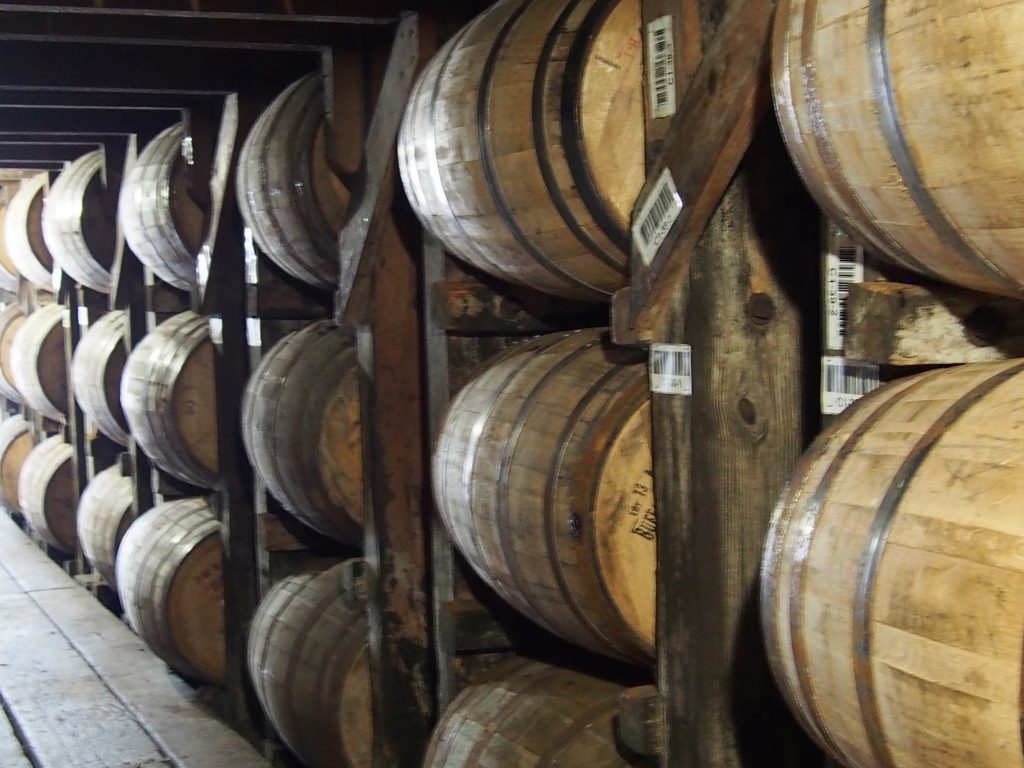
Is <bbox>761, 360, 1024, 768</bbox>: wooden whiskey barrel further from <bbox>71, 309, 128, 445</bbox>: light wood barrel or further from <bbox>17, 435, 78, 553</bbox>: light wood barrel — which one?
<bbox>17, 435, 78, 553</bbox>: light wood barrel

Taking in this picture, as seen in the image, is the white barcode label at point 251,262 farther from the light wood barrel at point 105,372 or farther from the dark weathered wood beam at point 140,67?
the light wood barrel at point 105,372

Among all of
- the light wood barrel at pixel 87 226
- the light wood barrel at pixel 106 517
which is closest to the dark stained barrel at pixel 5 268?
the light wood barrel at pixel 87 226

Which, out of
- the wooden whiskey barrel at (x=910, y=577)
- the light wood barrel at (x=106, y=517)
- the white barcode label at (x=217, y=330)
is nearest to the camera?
the wooden whiskey barrel at (x=910, y=577)

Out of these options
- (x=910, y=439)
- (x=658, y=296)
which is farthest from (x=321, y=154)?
(x=910, y=439)

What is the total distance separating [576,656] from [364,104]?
2049mm

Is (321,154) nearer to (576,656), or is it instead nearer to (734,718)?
(576,656)

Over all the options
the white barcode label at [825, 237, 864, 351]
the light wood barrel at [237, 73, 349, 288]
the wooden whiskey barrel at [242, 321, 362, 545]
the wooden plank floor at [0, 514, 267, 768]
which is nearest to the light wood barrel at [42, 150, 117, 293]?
the wooden plank floor at [0, 514, 267, 768]

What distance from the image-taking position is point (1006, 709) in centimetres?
129

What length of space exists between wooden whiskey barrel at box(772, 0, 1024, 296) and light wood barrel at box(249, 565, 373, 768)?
9.22ft

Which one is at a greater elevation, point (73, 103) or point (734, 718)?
point (73, 103)

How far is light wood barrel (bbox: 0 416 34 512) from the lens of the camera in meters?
10.8

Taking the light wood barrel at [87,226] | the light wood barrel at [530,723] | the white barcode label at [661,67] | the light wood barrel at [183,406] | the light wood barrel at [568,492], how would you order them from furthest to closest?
1. the light wood barrel at [87,226]
2. the light wood barrel at [183,406]
3. the light wood barrel at [530,723]
4. the light wood barrel at [568,492]
5. the white barcode label at [661,67]

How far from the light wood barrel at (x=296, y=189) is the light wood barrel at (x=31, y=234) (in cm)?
538

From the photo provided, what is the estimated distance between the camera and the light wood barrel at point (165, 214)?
5.97 m
